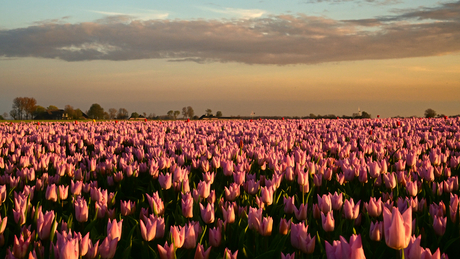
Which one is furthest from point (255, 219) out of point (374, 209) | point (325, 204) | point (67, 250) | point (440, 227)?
point (440, 227)

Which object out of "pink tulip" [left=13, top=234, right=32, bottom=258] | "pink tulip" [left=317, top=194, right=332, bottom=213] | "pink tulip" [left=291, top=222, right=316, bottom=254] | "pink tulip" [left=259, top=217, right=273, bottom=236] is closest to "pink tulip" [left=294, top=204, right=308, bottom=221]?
"pink tulip" [left=317, top=194, right=332, bottom=213]

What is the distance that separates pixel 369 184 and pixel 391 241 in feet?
9.05

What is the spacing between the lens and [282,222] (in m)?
2.90

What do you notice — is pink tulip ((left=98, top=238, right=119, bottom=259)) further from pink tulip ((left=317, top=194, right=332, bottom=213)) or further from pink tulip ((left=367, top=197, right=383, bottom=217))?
pink tulip ((left=367, top=197, right=383, bottom=217))

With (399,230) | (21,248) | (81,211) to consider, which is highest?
(399,230)

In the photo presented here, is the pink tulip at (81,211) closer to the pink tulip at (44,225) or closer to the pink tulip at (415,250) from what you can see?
the pink tulip at (44,225)

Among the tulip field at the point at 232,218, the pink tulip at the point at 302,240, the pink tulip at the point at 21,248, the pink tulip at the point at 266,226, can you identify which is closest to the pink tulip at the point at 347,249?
the tulip field at the point at 232,218

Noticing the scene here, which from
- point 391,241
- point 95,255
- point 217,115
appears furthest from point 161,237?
point 217,115

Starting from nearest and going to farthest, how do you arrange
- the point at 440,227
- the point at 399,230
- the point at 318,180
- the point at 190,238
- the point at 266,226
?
the point at 399,230
the point at 190,238
the point at 266,226
the point at 440,227
the point at 318,180

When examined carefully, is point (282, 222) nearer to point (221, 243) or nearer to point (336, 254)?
point (221, 243)

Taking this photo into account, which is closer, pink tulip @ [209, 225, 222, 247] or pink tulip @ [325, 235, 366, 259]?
pink tulip @ [325, 235, 366, 259]

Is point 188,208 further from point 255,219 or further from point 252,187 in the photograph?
point 252,187

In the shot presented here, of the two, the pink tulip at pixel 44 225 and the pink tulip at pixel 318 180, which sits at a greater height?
the pink tulip at pixel 318 180

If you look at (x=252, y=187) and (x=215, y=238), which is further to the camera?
(x=252, y=187)
